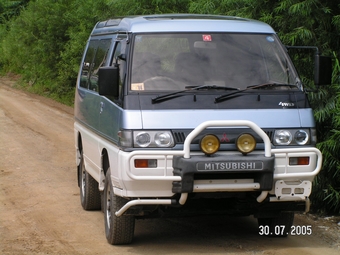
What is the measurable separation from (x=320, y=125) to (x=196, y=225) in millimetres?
2190

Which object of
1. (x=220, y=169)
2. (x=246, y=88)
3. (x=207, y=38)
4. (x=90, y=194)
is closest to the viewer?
(x=220, y=169)

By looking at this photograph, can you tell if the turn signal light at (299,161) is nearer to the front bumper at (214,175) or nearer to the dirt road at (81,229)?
the front bumper at (214,175)

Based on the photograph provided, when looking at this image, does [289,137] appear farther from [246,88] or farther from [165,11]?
[165,11]

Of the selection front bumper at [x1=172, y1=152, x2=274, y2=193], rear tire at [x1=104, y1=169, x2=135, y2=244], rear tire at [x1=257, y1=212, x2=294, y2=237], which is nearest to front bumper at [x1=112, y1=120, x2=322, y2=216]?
front bumper at [x1=172, y1=152, x2=274, y2=193]

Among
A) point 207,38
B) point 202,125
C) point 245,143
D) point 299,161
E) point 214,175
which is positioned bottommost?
point 214,175

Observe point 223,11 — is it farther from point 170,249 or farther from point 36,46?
point 36,46

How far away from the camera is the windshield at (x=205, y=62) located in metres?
6.92

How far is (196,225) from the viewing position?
317 inches

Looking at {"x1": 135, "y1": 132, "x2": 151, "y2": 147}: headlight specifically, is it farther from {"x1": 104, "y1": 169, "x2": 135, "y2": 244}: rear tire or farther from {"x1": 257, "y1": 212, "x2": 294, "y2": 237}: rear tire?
{"x1": 257, "y1": 212, "x2": 294, "y2": 237}: rear tire

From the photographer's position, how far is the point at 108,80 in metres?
6.71

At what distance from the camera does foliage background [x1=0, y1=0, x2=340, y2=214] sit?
8.80 m

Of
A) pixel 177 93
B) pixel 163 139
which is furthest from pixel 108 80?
pixel 163 139

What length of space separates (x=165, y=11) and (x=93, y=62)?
779 centimetres

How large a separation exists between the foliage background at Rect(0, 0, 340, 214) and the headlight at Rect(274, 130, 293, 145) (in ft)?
6.58
